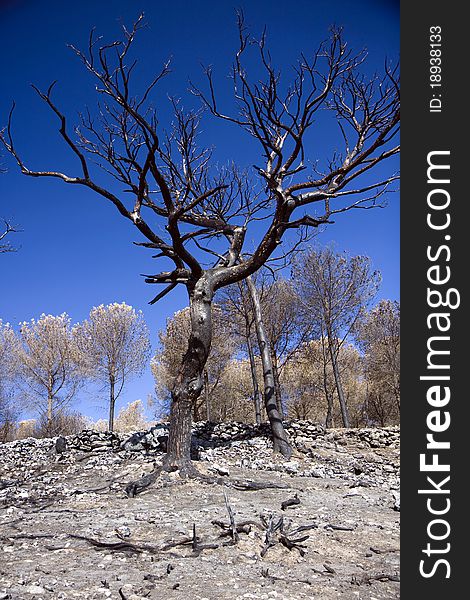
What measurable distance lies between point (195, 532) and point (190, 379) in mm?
4299

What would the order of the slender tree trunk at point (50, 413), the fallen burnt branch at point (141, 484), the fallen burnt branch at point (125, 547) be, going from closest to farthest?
the fallen burnt branch at point (125, 547) < the fallen burnt branch at point (141, 484) < the slender tree trunk at point (50, 413)

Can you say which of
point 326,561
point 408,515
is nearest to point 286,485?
point 326,561

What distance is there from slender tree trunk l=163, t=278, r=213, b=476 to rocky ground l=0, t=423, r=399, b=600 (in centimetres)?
56

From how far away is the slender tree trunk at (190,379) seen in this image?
7.93 m

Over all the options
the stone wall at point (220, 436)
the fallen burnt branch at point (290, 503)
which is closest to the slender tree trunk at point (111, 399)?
the stone wall at point (220, 436)

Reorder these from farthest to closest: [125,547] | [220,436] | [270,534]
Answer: [220,436]
[270,534]
[125,547]

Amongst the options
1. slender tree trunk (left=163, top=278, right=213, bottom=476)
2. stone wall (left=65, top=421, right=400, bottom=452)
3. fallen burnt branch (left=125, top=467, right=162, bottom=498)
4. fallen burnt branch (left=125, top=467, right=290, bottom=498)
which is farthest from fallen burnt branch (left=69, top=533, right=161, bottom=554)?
stone wall (left=65, top=421, right=400, bottom=452)

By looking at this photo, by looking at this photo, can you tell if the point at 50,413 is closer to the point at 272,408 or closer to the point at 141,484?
the point at 272,408

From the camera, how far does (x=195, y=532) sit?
14.1ft

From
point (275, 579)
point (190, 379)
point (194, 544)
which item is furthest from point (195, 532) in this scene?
point (190, 379)

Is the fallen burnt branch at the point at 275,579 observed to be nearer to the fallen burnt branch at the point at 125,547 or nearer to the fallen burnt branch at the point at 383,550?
the fallen burnt branch at the point at 125,547

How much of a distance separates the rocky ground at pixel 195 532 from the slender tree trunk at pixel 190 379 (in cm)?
56

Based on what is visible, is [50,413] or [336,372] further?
[50,413]

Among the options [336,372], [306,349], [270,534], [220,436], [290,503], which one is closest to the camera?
[270,534]
